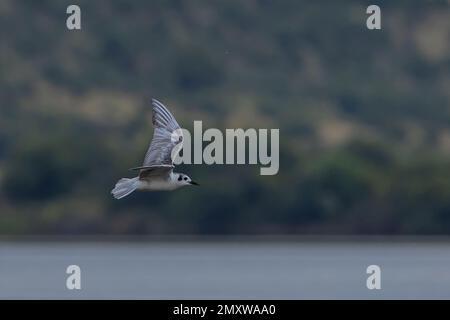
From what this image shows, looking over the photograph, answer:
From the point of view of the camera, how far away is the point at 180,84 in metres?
37.1

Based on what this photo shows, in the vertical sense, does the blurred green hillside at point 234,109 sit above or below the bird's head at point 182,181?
above

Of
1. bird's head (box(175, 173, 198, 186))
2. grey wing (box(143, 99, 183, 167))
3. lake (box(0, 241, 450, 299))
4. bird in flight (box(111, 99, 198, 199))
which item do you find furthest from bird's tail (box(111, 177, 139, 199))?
lake (box(0, 241, 450, 299))

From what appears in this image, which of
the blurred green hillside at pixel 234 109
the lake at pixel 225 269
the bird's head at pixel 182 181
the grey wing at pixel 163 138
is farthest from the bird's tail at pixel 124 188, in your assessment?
the blurred green hillside at pixel 234 109

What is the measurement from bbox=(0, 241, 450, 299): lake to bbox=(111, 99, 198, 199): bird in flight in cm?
319

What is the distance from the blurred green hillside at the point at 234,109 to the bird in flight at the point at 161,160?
11868 millimetres

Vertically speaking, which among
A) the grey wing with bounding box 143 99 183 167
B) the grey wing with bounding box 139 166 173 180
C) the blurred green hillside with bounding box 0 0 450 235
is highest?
the blurred green hillside with bounding box 0 0 450 235

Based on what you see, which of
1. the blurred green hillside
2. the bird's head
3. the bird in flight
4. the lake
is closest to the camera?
the bird in flight

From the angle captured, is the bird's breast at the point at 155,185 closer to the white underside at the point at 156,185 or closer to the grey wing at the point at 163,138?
the white underside at the point at 156,185

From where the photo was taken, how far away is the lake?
19.0 metres

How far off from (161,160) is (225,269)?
291 inches

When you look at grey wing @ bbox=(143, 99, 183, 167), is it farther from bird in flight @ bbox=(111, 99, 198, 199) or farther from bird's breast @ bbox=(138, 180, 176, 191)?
bird's breast @ bbox=(138, 180, 176, 191)

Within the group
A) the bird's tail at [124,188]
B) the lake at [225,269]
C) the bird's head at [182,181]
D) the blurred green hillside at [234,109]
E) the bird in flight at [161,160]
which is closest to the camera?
the bird's tail at [124,188]

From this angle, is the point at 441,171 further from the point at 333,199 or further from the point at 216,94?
the point at 216,94

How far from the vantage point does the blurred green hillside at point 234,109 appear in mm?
28516
